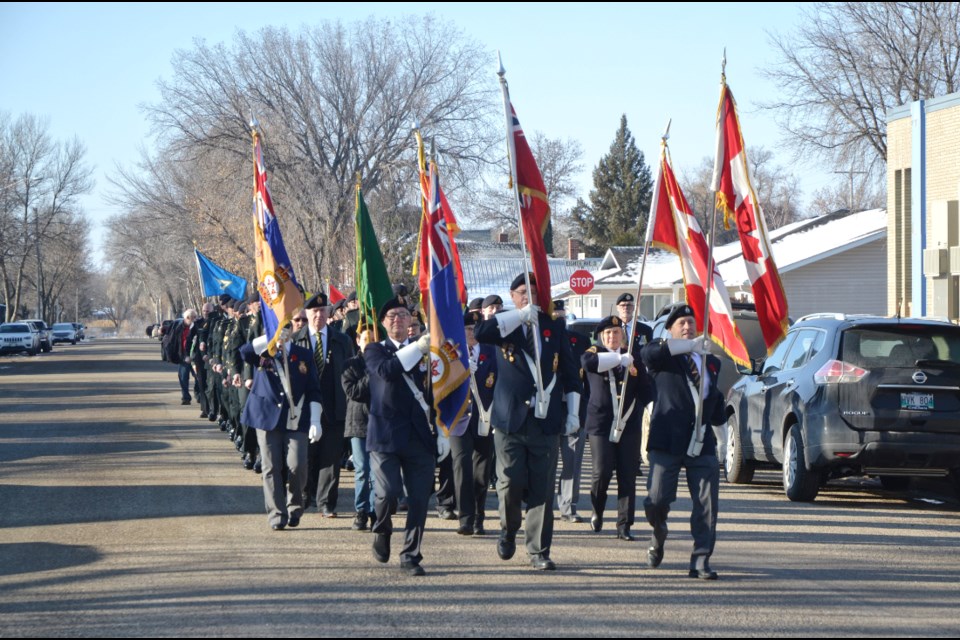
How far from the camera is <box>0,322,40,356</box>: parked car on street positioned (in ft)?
198

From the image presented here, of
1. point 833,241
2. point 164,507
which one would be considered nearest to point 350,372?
point 164,507

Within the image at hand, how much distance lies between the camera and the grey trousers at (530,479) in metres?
9.02

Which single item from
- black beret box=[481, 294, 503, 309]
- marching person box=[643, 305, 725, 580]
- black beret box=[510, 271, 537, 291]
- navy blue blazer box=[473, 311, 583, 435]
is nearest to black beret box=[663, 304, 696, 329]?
marching person box=[643, 305, 725, 580]

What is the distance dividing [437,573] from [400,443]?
3.19 feet

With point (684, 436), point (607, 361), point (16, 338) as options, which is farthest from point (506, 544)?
point (16, 338)

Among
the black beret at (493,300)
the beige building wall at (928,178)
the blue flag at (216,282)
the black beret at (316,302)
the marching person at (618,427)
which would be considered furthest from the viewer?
the beige building wall at (928,178)

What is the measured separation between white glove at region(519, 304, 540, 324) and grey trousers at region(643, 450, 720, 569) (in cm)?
133

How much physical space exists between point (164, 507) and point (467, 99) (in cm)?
3533

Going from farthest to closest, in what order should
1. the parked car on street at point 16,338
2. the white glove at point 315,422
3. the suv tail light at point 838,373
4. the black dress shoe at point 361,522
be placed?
the parked car on street at point 16,338 → the suv tail light at point 838,373 → the black dress shoe at point 361,522 → the white glove at point 315,422

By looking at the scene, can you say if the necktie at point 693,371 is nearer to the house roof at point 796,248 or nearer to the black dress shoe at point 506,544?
the black dress shoe at point 506,544

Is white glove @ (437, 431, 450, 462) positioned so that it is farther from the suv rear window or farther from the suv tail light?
the suv rear window

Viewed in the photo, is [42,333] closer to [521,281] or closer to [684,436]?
[521,281]

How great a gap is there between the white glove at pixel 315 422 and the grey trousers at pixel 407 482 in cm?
181

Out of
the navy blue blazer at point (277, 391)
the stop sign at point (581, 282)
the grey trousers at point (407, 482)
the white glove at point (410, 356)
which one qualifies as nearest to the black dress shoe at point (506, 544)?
the grey trousers at point (407, 482)
